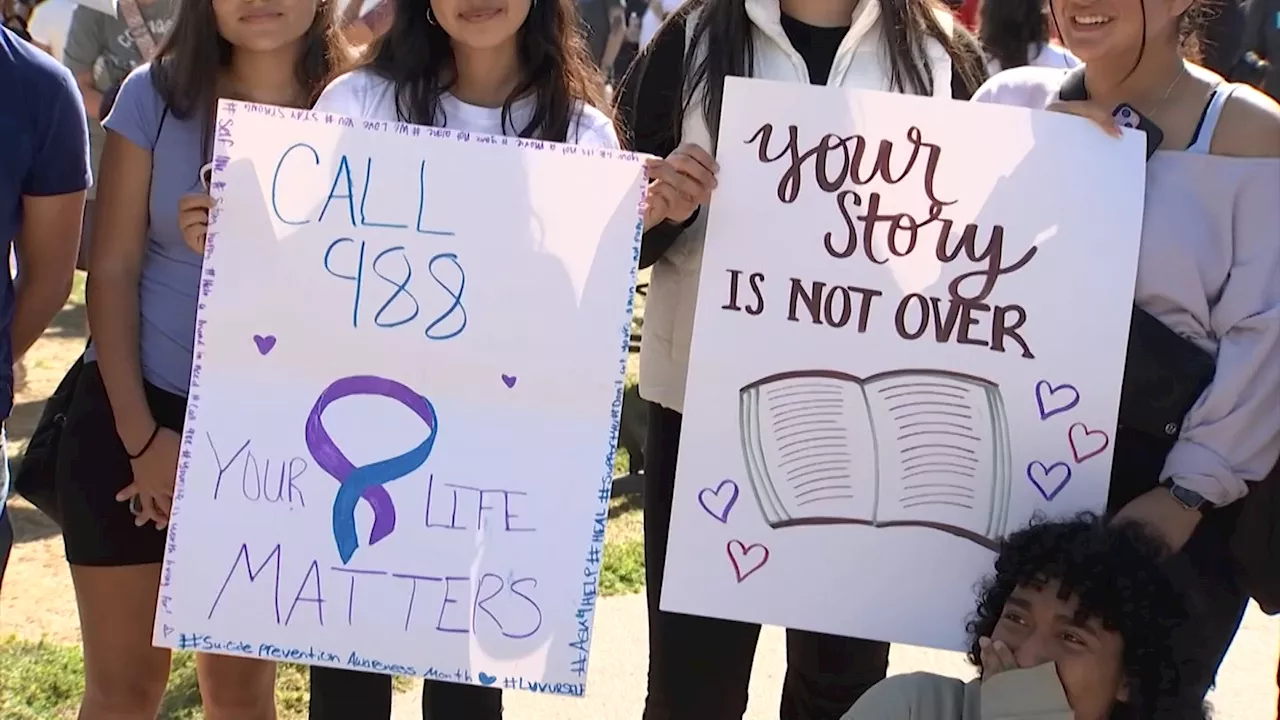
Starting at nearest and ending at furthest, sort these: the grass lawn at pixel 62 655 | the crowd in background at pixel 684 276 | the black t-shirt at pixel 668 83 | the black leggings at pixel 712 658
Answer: the crowd in background at pixel 684 276
the black t-shirt at pixel 668 83
the black leggings at pixel 712 658
the grass lawn at pixel 62 655

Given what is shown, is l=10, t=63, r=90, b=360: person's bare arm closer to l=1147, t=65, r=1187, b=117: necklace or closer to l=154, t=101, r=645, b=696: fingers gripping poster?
l=154, t=101, r=645, b=696: fingers gripping poster

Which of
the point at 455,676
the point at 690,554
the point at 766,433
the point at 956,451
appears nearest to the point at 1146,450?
the point at 956,451

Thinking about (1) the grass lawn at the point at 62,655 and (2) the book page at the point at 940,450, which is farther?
(1) the grass lawn at the point at 62,655

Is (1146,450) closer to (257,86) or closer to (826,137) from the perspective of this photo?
(826,137)

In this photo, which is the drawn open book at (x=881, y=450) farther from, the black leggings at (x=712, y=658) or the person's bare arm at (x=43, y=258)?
the person's bare arm at (x=43, y=258)

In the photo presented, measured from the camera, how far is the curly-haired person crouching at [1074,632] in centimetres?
170

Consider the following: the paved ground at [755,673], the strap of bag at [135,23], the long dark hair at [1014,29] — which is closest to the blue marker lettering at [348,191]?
the strap of bag at [135,23]

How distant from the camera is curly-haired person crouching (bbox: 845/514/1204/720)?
5.57 feet

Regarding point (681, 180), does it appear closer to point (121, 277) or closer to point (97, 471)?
point (121, 277)

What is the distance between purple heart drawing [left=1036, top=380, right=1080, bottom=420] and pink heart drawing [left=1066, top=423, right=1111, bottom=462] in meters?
0.03

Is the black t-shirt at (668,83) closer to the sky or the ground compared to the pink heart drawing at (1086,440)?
closer to the sky

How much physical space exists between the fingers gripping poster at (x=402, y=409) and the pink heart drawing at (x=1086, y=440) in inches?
26.5

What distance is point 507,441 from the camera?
5.83 feet

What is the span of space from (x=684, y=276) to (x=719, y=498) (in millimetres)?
372
